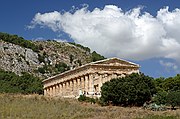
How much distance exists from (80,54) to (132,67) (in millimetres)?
77682

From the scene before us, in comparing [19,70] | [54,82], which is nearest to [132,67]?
[54,82]

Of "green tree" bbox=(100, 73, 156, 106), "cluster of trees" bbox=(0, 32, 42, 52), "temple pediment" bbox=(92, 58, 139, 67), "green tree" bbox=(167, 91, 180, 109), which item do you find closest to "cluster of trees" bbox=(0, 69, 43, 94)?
"temple pediment" bbox=(92, 58, 139, 67)

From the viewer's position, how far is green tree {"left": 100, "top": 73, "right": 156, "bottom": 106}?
45.1 metres

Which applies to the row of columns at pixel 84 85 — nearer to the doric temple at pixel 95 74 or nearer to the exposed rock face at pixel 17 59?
the doric temple at pixel 95 74

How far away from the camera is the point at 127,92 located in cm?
4500

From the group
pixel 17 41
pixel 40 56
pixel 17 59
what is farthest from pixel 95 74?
→ pixel 17 41

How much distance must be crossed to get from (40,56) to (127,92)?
82.4 meters

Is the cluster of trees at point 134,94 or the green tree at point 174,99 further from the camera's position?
the cluster of trees at point 134,94

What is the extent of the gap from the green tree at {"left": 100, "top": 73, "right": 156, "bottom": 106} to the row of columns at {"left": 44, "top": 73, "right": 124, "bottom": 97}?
13.2 m

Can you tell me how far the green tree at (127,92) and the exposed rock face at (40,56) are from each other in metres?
65.4

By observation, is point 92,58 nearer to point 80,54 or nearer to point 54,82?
point 80,54

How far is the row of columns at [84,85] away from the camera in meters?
62.8


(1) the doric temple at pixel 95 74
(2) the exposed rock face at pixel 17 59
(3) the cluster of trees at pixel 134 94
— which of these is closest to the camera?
(3) the cluster of trees at pixel 134 94

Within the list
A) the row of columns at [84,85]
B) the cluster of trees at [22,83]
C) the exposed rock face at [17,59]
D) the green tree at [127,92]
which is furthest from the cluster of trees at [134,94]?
the exposed rock face at [17,59]
